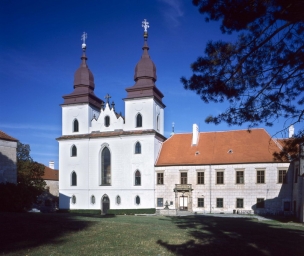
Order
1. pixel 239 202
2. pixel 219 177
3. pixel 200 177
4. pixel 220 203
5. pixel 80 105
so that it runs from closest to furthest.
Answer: pixel 239 202 < pixel 220 203 < pixel 219 177 < pixel 200 177 < pixel 80 105

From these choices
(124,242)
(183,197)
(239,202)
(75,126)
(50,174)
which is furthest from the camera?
(50,174)

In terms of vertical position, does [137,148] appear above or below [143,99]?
below

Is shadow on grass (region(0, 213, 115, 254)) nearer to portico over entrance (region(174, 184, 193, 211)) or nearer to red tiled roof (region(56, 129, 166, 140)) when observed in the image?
portico over entrance (region(174, 184, 193, 211))

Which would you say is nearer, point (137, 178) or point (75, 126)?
point (137, 178)

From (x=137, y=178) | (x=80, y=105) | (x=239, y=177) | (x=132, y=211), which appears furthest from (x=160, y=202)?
(x=80, y=105)

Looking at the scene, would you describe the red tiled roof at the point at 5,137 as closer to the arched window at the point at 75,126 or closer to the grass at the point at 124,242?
the arched window at the point at 75,126

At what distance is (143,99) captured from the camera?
1620 inches

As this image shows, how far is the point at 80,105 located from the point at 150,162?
11.9 metres

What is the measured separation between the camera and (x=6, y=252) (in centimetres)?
1041

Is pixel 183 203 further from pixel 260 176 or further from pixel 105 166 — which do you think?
pixel 105 166

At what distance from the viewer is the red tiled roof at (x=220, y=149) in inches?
1458

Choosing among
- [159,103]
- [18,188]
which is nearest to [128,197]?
[159,103]

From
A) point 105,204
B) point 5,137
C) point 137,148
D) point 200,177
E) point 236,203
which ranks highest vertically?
point 5,137

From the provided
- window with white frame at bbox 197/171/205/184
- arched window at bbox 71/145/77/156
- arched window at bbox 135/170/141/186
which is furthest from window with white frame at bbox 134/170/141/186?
arched window at bbox 71/145/77/156
